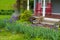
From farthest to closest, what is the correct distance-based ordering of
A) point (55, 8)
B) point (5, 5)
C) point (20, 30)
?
point (5, 5), point (55, 8), point (20, 30)

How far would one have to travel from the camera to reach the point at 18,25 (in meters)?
12.5

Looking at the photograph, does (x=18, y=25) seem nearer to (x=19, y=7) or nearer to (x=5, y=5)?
(x=19, y=7)

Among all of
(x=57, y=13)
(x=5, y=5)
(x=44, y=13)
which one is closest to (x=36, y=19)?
(x=44, y=13)

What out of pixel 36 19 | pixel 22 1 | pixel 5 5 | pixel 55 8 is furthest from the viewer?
pixel 5 5

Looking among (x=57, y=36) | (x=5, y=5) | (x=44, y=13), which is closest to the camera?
(x=57, y=36)

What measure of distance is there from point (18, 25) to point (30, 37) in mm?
2434

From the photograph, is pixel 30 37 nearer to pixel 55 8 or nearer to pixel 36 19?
pixel 36 19

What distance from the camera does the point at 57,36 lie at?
9609 mm

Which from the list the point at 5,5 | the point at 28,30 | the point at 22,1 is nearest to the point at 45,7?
the point at 22,1

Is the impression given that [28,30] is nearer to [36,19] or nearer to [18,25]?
[18,25]

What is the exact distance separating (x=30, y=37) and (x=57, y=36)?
1.21 m

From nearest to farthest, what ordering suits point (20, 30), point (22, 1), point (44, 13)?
point (20, 30), point (44, 13), point (22, 1)

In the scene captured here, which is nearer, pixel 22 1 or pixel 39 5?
pixel 39 5

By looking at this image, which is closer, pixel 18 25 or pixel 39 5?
pixel 18 25
